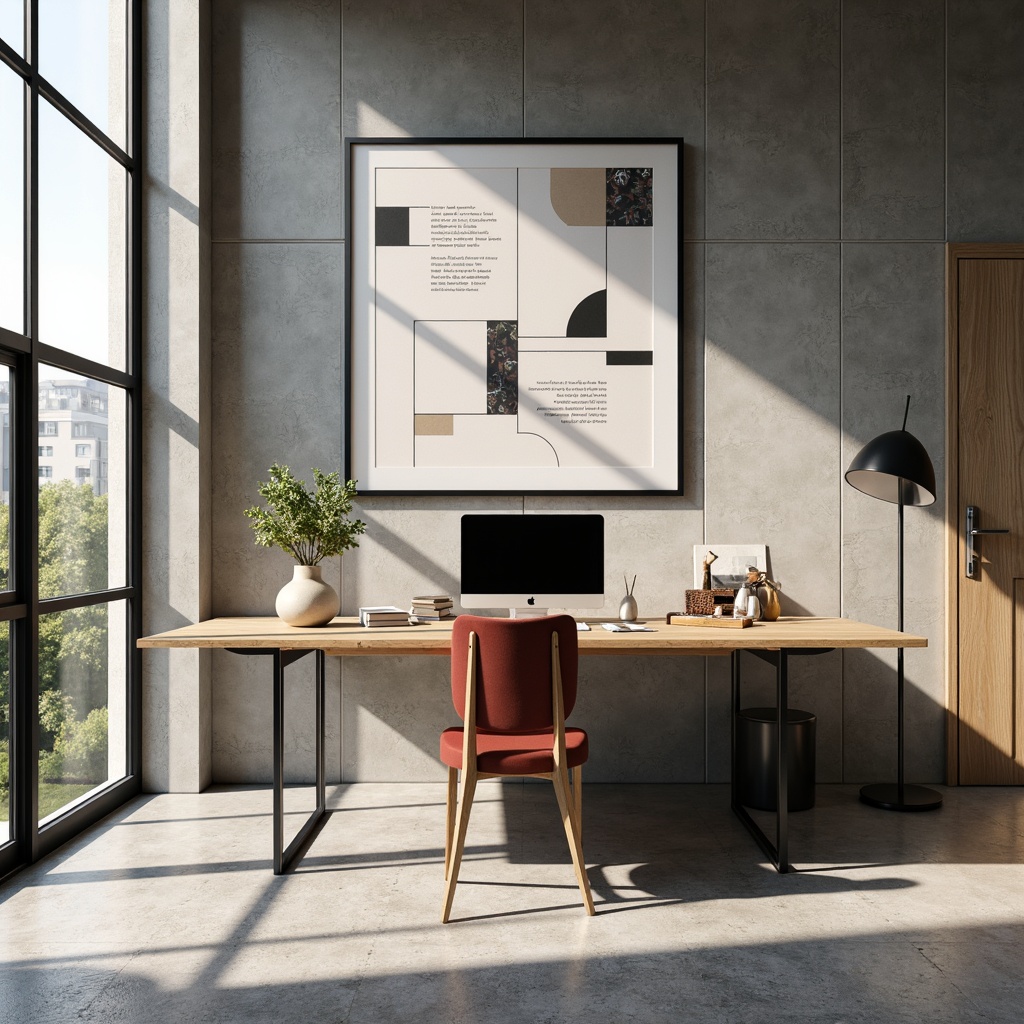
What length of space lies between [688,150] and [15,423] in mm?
2933

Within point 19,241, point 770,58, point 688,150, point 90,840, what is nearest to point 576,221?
point 688,150

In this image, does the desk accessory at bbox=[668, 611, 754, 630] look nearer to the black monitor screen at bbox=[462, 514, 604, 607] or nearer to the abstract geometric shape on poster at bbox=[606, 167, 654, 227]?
the black monitor screen at bbox=[462, 514, 604, 607]

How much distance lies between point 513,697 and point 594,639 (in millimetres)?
555

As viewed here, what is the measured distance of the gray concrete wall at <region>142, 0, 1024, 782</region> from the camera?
389cm

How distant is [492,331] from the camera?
12.7ft

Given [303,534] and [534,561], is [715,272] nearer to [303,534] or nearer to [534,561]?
[534,561]

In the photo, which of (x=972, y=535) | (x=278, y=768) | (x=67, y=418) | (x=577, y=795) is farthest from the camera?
(x=972, y=535)

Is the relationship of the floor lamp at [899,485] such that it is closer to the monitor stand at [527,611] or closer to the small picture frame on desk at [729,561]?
the small picture frame on desk at [729,561]

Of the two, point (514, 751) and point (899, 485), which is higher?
point (899, 485)

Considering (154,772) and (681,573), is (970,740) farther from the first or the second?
(154,772)

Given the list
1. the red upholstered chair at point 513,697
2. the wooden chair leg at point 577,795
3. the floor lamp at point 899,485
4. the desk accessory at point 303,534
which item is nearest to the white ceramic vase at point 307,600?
the desk accessory at point 303,534

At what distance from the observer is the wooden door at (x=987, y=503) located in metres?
3.87

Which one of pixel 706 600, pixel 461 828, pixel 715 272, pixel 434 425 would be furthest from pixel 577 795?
pixel 715 272

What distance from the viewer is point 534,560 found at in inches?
135
